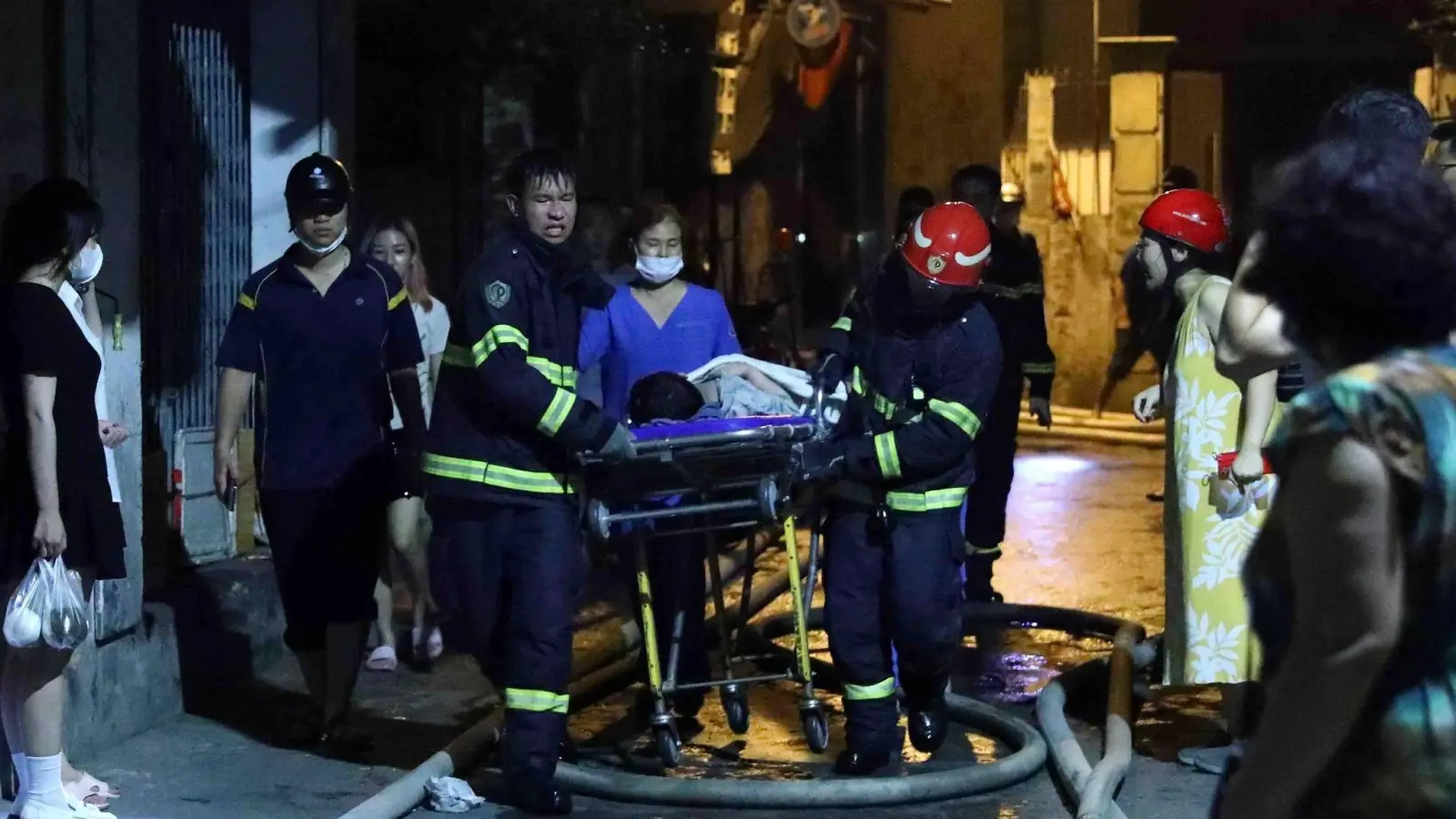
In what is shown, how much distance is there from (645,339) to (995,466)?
2.34 metres

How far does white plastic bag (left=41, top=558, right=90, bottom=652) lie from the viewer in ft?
16.9

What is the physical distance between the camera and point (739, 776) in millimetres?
6184

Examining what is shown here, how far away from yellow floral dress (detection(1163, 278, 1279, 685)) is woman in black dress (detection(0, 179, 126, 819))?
9.99 feet

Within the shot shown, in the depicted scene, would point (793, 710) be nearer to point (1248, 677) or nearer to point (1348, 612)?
point (1248, 677)

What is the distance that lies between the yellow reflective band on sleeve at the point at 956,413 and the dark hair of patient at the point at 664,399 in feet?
2.23

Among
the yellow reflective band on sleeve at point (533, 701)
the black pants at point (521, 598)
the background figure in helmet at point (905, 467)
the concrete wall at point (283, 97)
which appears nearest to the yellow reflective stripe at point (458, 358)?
the black pants at point (521, 598)

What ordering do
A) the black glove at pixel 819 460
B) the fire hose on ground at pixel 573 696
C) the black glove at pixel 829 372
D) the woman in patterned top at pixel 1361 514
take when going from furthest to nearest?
the black glove at pixel 829 372
the black glove at pixel 819 460
the fire hose on ground at pixel 573 696
the woman in patterned top at pixel 1361 514

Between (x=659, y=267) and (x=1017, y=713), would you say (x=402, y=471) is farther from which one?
(x=1017, y=713)

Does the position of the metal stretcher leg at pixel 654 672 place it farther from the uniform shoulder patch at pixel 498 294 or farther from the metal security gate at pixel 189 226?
the metal security gate at pixel 189 226

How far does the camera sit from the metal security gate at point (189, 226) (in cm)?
758

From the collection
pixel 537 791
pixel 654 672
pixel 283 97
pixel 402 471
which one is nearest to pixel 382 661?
pixel 402 471

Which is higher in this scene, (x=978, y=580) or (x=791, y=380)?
(x=791, y=380)

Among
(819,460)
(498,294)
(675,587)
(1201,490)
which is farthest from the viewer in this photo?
(675,587)

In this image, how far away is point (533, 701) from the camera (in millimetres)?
5594
